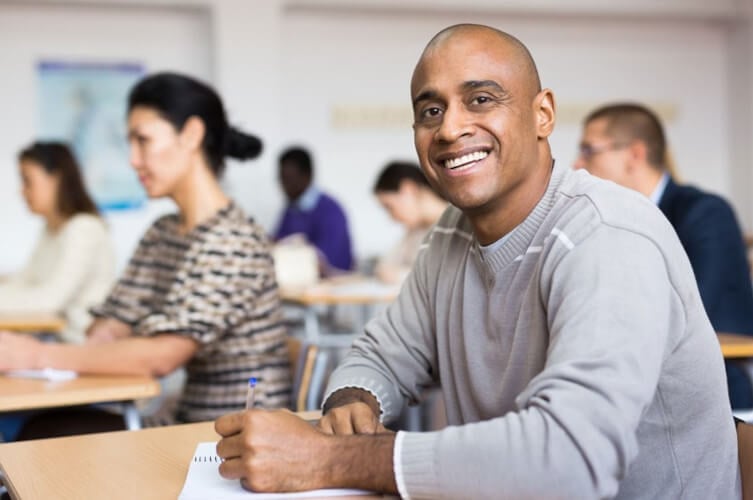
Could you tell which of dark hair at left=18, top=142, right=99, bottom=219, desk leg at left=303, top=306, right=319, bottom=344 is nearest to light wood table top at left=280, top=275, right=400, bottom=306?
desk leg at left=303, top=306, right=319, bottom=344

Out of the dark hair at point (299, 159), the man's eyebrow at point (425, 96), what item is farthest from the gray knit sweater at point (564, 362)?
the dark hair at point (299, 159)

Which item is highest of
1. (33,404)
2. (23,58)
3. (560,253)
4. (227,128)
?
(23,58)

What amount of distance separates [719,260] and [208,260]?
1.49 meters

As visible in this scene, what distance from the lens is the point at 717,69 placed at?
8.26 m

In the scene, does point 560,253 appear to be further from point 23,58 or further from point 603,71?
point 603,71

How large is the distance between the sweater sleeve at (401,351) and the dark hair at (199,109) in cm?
99

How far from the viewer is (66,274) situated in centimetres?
397

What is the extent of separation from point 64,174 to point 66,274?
58 cm

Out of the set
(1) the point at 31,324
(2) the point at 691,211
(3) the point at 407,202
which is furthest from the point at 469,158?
(3) the point at 407,202

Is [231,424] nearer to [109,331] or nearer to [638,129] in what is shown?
[109,331]

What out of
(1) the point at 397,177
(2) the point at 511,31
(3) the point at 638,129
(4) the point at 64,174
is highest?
(2) the point at 511,31

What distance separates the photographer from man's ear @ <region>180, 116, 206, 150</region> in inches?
92.4

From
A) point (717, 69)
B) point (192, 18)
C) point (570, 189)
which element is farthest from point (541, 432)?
point (717, 69)

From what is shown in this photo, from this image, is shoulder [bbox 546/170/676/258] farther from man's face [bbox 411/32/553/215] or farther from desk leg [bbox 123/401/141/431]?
desk leg [bbox 123/401/141/431]
